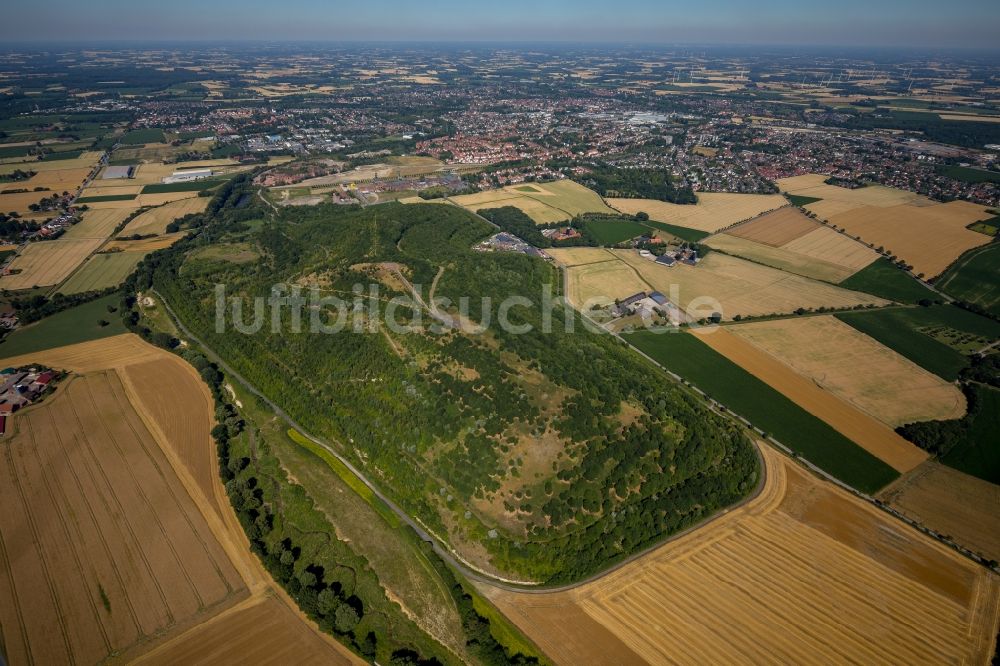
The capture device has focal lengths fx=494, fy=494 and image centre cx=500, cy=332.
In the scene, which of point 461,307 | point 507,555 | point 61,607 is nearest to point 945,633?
point 507,555

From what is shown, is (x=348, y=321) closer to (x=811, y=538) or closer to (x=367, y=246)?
(x=367, y=246)

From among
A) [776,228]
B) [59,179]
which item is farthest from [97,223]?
[776,228]

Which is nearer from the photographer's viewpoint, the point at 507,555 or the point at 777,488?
the point at 507,555

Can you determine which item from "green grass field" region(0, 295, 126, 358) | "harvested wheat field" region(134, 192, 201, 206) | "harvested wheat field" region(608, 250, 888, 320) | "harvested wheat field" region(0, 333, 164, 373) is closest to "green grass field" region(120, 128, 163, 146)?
"harvested wheat field" region(134, 192, 201, 206)

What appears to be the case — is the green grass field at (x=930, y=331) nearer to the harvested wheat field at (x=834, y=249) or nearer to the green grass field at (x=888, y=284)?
the green grass field at (x=888, y=284)

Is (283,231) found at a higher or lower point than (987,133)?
lower

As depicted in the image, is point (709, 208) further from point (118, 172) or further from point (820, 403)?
point (118, 172)

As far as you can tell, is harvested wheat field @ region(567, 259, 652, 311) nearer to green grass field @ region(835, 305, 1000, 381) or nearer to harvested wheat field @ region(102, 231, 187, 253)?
green grass field @ region(835, 305, 1000, 381)

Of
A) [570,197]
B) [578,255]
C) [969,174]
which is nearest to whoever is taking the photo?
[578,255]
